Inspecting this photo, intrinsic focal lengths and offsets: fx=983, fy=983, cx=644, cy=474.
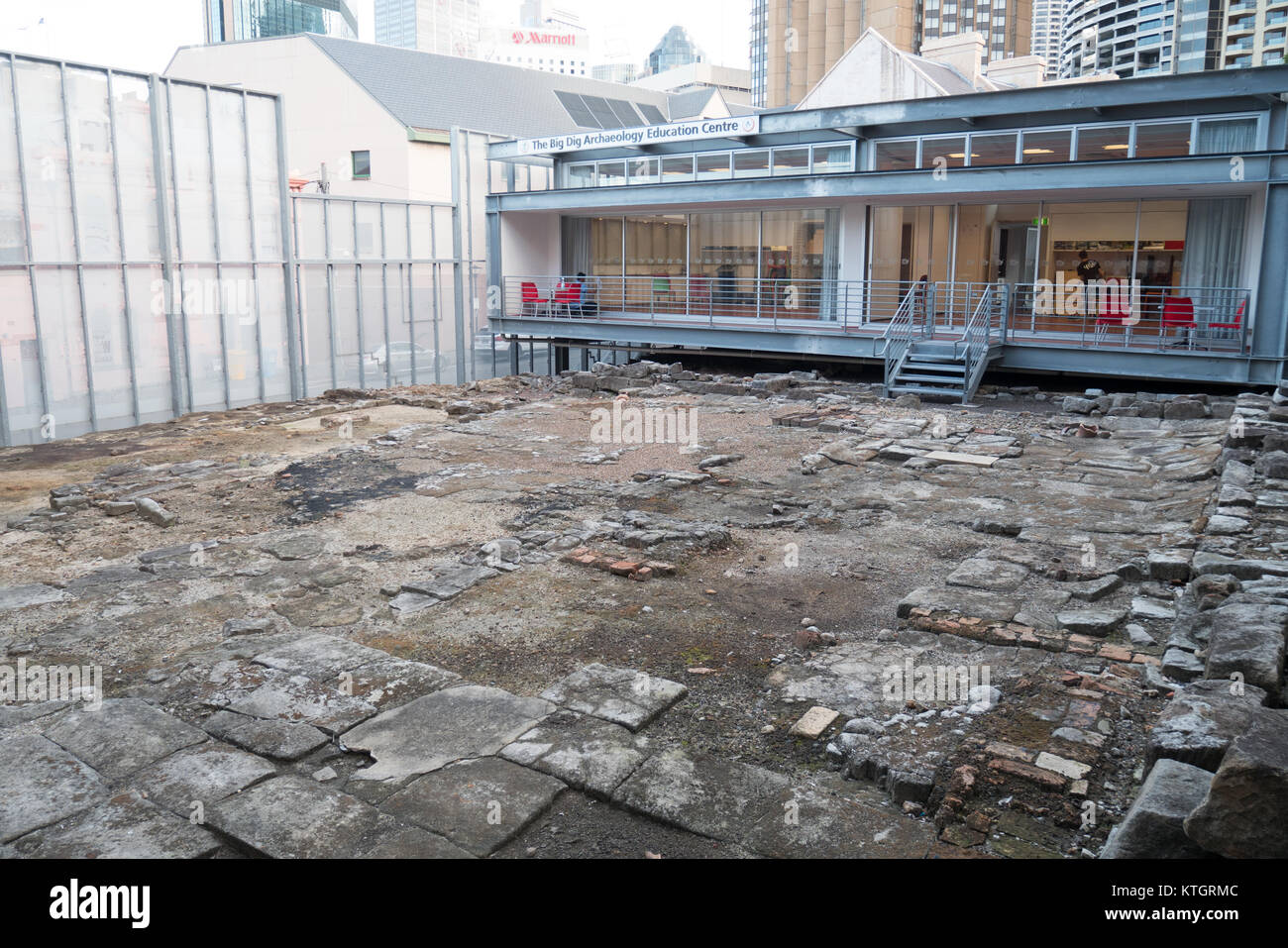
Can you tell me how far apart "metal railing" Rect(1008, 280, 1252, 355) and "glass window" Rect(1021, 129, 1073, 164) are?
9.16 ft

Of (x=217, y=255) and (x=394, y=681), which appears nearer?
(x=394, y=681)

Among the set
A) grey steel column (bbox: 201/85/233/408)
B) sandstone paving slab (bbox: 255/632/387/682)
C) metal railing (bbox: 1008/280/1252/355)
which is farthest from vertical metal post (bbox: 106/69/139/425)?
metal railing (bbox: 1008/280/1252/355)

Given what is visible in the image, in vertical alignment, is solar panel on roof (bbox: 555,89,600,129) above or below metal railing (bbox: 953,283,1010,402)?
above

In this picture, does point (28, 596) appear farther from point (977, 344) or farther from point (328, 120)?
point (328, 120)

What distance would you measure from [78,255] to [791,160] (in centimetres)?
1586

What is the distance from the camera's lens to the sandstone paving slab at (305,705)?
5.66 metres

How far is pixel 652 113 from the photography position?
44.2 metres

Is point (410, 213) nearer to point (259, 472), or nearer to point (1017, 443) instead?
point (259, 472)

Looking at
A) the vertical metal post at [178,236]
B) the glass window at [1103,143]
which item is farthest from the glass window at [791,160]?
the vertical metal post at [178,236]

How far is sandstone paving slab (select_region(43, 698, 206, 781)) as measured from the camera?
17.1ft

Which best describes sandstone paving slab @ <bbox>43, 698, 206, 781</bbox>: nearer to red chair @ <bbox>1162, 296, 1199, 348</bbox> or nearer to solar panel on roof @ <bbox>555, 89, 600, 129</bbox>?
red chair @ <bbox>1162, 296, 1199, 348</bbox>

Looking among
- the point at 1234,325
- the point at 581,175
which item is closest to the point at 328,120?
the point at 581,175

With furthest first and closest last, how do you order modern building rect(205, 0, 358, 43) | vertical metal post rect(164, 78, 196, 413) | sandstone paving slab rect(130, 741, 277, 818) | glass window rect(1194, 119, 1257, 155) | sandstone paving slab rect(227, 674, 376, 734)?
modern building rect(205, 0, 358, 43) < glass window rect(1194, 119, 1257, 155) < vertical metal post rect(164, 78, 196, 413) < sandstone paving slab rect(227, 674, 376, 734) < sandstone paving slab rect(130, 741, 277, 818)
